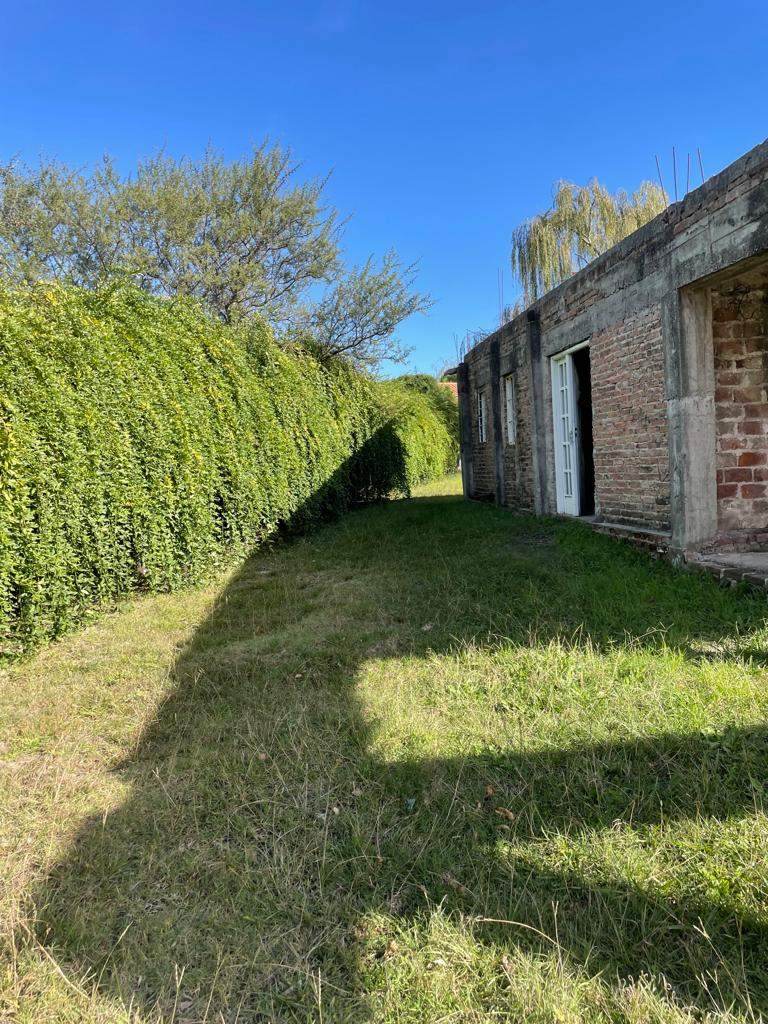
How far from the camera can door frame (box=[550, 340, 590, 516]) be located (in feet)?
26.6

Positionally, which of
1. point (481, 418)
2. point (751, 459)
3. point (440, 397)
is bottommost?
point (751, 459)

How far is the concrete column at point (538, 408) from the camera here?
8688 millimetres

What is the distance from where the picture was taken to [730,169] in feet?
14.8

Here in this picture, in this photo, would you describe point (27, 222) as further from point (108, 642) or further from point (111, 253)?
point (108, 642)

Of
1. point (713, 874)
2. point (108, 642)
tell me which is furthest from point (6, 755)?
point (713, 874)

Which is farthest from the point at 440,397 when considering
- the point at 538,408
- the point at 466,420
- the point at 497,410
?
the point at 538,408

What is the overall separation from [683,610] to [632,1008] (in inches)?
128

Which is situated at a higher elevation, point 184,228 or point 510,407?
point 184,228

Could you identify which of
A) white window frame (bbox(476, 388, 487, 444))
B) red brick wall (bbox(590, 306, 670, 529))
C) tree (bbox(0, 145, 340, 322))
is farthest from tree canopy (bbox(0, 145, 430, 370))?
red brick wall (bbox(590, 306, 670, 529))

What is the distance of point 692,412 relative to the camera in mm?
5270

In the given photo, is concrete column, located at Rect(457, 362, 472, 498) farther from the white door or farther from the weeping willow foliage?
the weeping willow foliage

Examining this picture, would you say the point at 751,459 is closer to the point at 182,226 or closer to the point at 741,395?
the point at 741,395

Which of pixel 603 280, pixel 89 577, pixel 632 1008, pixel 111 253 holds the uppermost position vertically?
pixel 111 253

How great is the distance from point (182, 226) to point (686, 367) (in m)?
13.2
